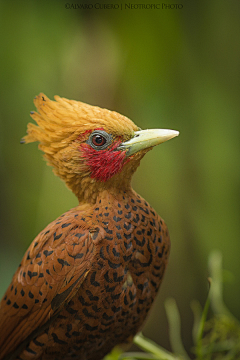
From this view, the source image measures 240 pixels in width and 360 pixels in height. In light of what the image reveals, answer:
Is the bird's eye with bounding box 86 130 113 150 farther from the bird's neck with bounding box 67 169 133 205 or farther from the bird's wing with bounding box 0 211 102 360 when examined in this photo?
the bird's wing with bounding box 0 211 102 360

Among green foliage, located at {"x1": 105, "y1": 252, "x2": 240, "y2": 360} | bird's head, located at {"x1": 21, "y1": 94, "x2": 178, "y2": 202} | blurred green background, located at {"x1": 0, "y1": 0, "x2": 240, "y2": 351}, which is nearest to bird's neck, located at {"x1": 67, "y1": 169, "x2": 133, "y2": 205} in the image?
bird's head, located at {"x1": 21, "y1": 94, "x2": 178, "y2": 202}

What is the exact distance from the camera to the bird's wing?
96 centimetres

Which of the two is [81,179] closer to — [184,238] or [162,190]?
[162,190]

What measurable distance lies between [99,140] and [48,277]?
1.34 feet

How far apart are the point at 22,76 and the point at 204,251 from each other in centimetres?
135

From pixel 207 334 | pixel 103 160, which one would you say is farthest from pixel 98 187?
pixel 207 334

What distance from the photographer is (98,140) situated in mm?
999

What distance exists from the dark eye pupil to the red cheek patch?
0.02m

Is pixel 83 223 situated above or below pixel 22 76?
below

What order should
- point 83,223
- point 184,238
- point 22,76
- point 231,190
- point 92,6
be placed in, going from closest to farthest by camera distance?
point 83,223
point 92,6
point 22,76
point 231,190
point 184,238

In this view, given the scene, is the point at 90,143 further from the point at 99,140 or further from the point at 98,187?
the point at 98,187

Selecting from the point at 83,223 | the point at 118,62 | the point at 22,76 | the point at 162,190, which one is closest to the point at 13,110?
the point at 22,76

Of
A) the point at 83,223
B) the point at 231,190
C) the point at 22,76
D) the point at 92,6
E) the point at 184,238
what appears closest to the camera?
the point at 83,223

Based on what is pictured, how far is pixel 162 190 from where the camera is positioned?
1.96m
